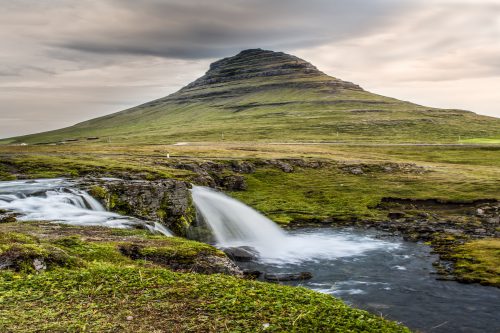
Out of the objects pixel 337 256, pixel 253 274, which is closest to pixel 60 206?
pixel 253 274

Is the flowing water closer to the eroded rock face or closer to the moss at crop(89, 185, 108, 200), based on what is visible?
the eroded rock face

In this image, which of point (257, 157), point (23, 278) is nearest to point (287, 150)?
point (257, 157)

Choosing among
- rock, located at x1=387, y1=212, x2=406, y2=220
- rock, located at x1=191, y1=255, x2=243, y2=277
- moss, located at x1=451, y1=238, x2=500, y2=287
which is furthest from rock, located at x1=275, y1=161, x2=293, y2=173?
rock, located at x1=191, y1=255, x2=243, y2=277

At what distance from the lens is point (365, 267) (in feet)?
114

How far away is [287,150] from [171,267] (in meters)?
80.9

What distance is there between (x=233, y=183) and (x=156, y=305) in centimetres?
5293

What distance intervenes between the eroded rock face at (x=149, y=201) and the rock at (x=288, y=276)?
12607 millimetres

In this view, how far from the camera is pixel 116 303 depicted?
14.4 meters

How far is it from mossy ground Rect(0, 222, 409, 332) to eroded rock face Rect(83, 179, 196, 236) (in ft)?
69.1

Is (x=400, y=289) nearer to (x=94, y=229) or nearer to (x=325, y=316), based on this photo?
(x=325, y=316)

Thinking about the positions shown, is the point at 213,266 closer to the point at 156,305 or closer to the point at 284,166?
the point at 156,305

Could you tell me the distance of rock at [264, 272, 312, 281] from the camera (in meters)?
30.1

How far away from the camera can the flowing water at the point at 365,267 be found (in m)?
24.7

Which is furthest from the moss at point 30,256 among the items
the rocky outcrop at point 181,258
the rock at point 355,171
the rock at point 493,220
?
the rock at point 355,171
